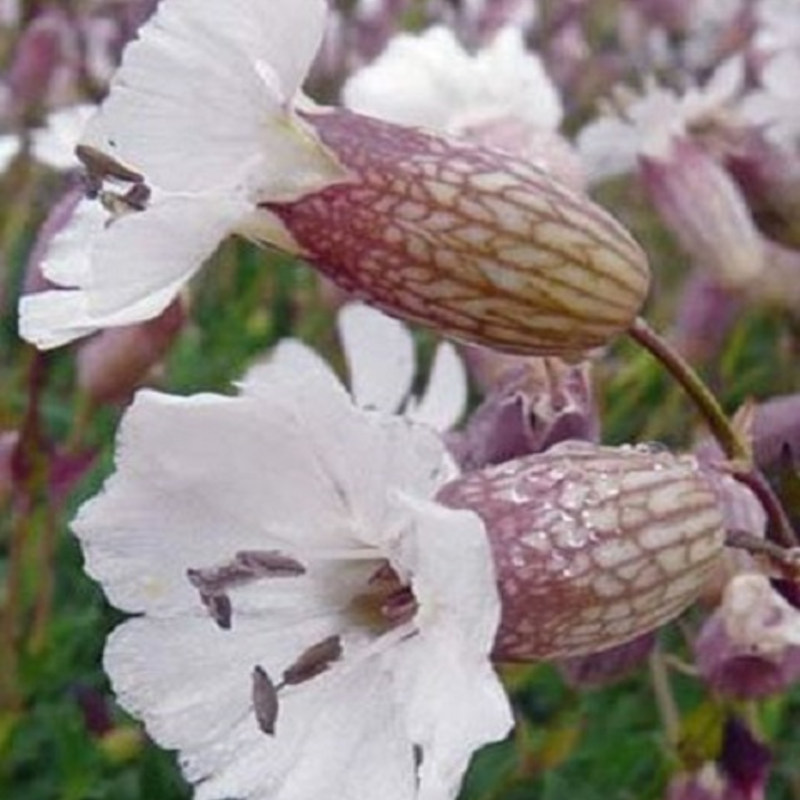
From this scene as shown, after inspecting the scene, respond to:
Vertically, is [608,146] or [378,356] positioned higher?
[378,356]

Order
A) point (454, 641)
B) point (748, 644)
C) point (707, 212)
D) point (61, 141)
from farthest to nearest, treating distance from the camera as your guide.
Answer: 1. point (707, 212)
2. point (61, 141)
3. point (748, 644)
4. point (454, 641)

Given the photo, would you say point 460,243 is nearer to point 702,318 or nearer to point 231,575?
point 231,575

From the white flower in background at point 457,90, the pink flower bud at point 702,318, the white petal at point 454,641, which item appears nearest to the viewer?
the white petal at point 454,641

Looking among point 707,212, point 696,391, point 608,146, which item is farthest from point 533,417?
point 608,146

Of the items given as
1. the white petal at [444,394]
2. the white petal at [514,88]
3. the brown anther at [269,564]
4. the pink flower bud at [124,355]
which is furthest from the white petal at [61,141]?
the brown anther at [269,564]

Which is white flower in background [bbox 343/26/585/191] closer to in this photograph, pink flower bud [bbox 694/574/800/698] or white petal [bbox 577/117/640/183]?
white petal [bbox 577/117/640/183]

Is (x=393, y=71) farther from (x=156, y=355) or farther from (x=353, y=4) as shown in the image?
(x=353, y=4)

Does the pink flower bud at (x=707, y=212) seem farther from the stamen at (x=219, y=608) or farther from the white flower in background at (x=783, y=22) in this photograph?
the stamen at (x=219, y=608)
